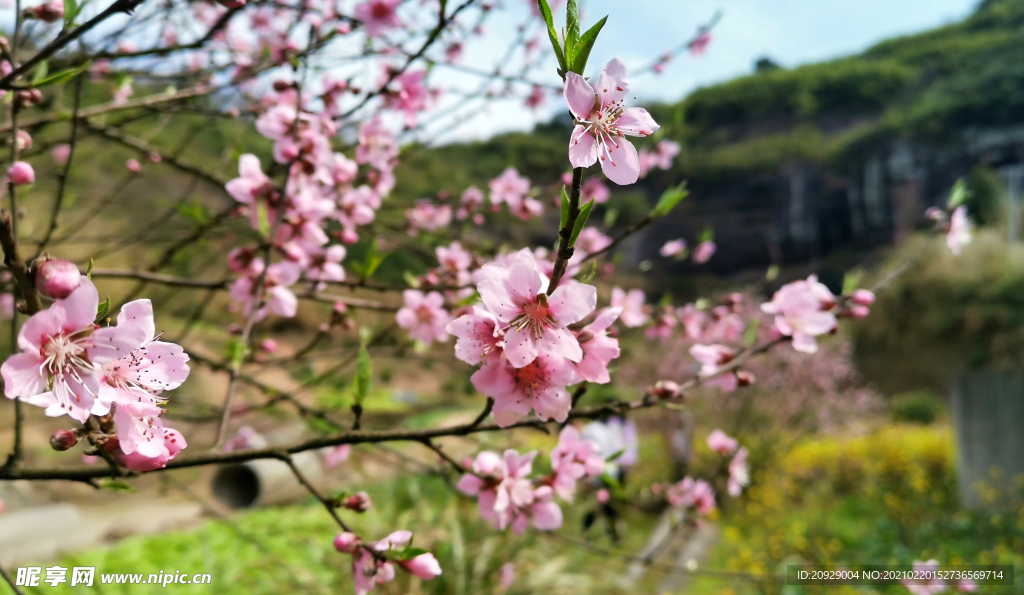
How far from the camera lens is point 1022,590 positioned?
107 inches

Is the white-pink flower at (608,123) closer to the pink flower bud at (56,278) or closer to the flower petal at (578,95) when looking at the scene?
the flower petal at (578,95)

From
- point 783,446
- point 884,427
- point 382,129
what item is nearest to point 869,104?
point 884,427

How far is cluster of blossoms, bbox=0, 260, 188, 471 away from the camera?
0.43 meters

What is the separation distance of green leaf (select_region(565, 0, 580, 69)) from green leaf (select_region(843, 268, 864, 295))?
727 mm

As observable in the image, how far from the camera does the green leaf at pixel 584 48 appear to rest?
0.43 meters

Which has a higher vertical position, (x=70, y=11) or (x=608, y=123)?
(x=70, y=11)

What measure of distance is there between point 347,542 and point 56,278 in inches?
17.0

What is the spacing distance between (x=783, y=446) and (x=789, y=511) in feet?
4.84

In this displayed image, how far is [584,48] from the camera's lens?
455 mm

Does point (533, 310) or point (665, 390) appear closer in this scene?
point (533, 310)

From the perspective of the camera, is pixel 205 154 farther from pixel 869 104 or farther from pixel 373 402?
pixel 869 104

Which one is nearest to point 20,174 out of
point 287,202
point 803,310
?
point 287,202

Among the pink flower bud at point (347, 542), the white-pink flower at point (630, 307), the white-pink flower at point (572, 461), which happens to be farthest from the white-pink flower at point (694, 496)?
the pink flower bud at point (347, 542)

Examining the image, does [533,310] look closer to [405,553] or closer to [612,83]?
[612,83]
